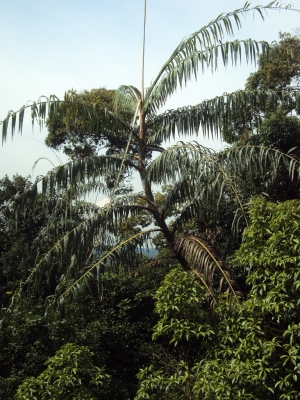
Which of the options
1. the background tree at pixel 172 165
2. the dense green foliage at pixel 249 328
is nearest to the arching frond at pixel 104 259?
the background tree at pixel 172 165

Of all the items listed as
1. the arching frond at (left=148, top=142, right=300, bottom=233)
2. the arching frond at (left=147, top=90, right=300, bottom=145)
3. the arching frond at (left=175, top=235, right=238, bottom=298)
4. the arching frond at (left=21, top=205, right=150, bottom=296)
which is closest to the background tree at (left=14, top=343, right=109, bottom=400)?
the arching frond at (left=21, top=205, right=150, bottom=296)

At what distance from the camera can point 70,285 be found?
6531 mm

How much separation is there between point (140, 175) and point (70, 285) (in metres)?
1.91

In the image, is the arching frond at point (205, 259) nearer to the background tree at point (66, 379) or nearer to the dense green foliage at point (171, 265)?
the dense green foliage at point (171, 265)

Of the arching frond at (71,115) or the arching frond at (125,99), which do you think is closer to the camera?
the arching frond at (71,115)

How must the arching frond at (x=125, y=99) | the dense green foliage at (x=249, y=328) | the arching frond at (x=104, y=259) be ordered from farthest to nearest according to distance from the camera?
the arching frond at (x=125, y=99) < the arching frond at (x=104, y=259) < the dense green foliage at (x=249, y=328)

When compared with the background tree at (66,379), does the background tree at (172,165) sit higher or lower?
higher

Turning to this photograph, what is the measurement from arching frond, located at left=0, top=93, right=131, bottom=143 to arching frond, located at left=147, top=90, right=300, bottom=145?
31.4 inches

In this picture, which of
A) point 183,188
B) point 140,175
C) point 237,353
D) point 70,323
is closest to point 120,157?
point 140,175

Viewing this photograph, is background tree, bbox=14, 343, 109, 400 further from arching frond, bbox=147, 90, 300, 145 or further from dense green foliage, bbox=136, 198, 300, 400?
arching frond, bbox=147, 90, 300, 145

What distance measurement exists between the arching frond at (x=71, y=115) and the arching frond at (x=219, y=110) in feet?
2.62

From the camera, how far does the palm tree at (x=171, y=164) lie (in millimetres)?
6461

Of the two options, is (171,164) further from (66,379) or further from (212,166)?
(66,379)

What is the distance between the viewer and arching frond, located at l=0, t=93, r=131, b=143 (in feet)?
20.7
